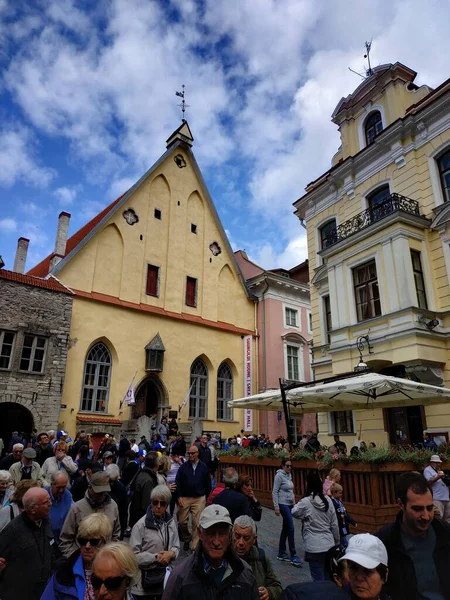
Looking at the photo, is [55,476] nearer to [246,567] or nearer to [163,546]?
[163,546]

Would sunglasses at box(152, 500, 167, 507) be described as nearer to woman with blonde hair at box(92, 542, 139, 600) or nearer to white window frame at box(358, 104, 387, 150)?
woman with blonde hair at box(92, 542, 139, 600)

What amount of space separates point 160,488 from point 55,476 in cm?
157

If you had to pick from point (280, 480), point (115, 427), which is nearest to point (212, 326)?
point (115, 427)

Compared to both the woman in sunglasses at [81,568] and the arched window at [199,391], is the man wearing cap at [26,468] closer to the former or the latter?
the woman in sunglasses at [81,568]

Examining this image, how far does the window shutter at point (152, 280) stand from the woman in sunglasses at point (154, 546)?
20075mm

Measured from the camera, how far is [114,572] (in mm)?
2490

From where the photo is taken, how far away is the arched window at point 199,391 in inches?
946

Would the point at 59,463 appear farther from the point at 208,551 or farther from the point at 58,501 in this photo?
the point at 208,551

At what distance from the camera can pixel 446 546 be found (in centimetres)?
294

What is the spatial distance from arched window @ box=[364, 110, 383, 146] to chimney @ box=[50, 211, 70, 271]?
656 inches

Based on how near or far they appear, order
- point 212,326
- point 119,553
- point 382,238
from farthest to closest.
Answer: point 212,326 < point 382,238 < point 119,553

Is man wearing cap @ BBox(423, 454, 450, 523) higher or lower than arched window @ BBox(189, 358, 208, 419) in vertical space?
lower

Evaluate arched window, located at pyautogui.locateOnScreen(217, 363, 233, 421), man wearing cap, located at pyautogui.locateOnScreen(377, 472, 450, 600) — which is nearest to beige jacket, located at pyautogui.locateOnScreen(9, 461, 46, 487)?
man wearing cap, located at pyautogui.locateOnScreen(377, 472, 450, 600)

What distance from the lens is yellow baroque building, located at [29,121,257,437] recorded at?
20.8m
